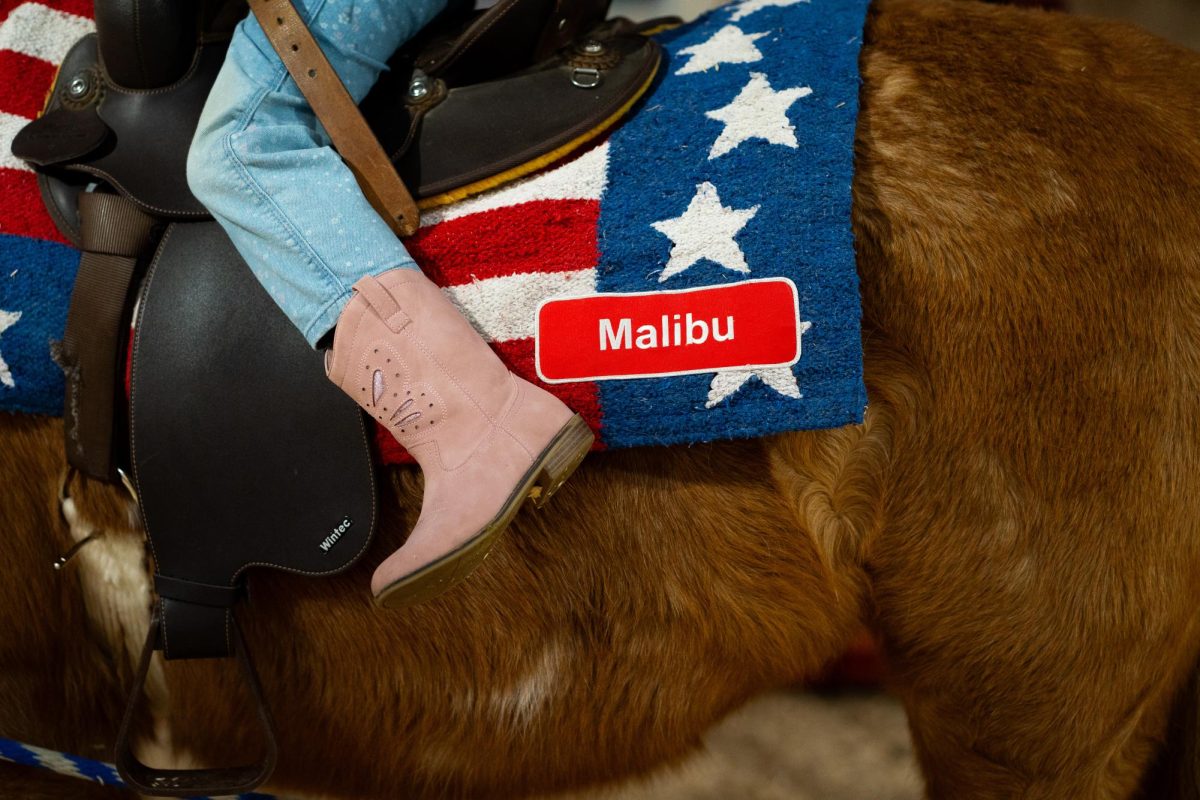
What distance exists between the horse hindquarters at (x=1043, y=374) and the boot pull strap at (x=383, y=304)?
581 millimetres

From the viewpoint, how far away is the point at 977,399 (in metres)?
1.12

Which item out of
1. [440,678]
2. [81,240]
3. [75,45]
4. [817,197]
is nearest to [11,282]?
[81,240]

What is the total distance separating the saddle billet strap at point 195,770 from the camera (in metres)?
1.25

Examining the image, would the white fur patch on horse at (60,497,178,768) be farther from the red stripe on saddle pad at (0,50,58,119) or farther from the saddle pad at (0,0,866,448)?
the red stripe on saddle pad at (0,50,58,119)

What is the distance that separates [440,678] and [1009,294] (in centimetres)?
94

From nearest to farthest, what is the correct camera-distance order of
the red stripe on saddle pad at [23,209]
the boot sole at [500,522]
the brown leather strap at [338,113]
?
the boot sole at [500,522]
the brown leather strap at [338,113]
the red stripe on saddle pad at [23,209]

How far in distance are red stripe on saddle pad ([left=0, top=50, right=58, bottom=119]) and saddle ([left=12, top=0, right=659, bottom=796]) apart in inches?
4.3

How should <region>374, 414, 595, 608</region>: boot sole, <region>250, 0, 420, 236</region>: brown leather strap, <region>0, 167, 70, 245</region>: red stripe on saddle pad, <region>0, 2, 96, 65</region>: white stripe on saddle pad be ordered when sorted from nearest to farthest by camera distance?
<region>374, 414, 595, 608</region>: boot sole → <region>250, 0, 420, 236</region>: brown leather strap → <region>0, 167, 70, 245</region>: red stripe on saddle pad → <region>0, 2, 96, 65</region>: white stripe on saddle pad

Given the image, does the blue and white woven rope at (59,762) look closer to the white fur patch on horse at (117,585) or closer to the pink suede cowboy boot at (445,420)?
the white fur patch on horse at (117,585)

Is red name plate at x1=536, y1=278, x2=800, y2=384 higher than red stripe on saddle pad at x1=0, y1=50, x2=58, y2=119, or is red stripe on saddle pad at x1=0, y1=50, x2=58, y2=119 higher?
red stripe on saddle pad at x1=0, y1=50, x2=58, y2=119

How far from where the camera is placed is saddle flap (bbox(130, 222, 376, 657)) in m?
1.18

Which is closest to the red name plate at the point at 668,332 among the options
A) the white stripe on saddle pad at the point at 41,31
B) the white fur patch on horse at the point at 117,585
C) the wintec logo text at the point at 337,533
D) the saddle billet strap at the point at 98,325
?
the wintec logo text at the point at 337,533

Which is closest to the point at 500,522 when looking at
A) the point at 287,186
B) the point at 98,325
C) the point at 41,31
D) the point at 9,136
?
the point at 287,186

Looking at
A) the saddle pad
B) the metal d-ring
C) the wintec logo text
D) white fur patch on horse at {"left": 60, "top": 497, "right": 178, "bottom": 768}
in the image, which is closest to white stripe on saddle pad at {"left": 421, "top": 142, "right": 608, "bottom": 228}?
the saddle pad
